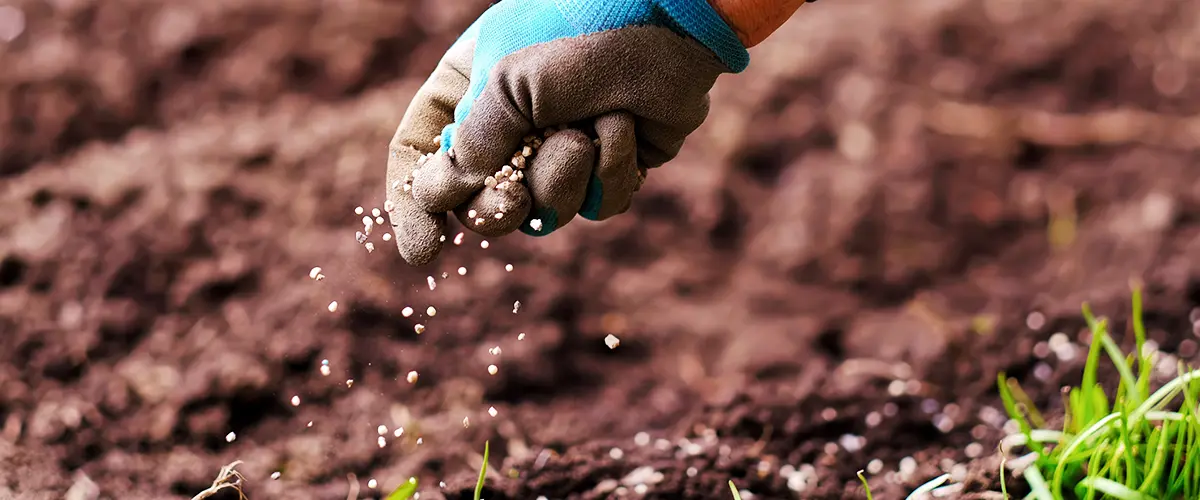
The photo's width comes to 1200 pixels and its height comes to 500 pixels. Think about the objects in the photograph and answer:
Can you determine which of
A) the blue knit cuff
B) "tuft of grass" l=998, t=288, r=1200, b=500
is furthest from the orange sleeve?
"tuft of grass" l=998, t=288, r=1200, b=500

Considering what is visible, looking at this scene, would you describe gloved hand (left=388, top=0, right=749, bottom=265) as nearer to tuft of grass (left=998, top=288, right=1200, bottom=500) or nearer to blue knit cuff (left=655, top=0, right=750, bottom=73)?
blue knit cuff (left=655, top=0, right=750, bottom=73)

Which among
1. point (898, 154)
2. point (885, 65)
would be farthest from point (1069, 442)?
point (885, 65)

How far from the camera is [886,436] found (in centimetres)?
189

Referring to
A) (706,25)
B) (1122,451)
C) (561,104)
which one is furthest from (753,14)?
(1122,451)

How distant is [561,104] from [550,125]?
0.06m

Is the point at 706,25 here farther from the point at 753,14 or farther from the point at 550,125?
the point at 550,125

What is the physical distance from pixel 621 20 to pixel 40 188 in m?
1.78

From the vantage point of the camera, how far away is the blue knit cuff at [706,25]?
4.17 ft

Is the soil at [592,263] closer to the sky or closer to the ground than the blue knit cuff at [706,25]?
closer to the ground

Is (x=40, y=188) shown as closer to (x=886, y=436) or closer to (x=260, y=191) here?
(x=260, y=191)

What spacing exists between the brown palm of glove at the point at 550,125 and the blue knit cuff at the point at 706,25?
1cm

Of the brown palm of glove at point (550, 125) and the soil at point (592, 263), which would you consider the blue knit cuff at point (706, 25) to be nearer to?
the brown palm of glove at point (550, 125)

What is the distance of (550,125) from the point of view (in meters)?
1.32

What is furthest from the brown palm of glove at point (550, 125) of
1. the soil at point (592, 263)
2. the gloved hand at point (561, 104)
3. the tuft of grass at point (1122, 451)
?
the tuft of grass at point (1122, 451)
